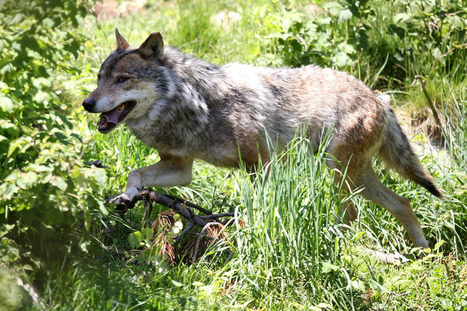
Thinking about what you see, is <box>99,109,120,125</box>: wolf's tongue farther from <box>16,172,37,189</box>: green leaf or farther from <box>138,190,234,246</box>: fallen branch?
<box>16,172,37,189</box>: green leaf

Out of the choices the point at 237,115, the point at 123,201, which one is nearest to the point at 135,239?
the point at 123,201

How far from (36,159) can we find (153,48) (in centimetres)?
211

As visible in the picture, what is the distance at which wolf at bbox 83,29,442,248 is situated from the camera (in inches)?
195

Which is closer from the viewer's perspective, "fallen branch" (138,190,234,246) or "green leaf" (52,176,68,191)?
"green leaf" (52,176,68,191)

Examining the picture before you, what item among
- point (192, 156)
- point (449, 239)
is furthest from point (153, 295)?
point (449, 239)

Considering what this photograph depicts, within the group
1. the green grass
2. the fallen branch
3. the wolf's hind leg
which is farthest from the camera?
the wolf's hind leg

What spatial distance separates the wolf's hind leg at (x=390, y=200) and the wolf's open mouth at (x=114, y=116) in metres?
2.37

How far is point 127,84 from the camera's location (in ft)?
16.1

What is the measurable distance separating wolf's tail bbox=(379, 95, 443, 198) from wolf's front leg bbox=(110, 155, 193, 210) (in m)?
2.02

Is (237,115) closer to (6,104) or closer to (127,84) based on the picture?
(127,84)

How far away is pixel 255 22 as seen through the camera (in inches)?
309

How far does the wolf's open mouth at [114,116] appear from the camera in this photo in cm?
471

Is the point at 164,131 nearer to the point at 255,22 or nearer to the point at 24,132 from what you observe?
the point at 24,132

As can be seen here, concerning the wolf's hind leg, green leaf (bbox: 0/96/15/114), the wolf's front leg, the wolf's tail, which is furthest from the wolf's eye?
the wolf's tail
